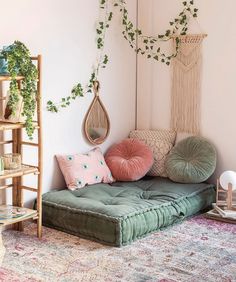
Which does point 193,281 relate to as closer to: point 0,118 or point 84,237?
point 84,237

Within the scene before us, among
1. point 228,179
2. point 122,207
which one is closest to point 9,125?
point 122,207

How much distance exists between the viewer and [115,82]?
4805mm

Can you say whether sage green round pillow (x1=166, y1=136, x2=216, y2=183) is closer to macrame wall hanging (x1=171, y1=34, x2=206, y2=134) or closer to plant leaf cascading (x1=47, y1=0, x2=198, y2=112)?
macrame wall hanging (x1=171, y1=34, x2=206, y2=134)

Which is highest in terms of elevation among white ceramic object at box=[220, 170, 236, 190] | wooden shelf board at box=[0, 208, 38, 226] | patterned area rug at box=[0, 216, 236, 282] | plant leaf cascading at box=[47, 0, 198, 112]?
plant leaf cascading at box=[47, 0, 198, 112]

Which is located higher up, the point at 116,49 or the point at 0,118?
the point at 116,49

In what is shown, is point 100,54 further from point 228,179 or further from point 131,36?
point 228,179

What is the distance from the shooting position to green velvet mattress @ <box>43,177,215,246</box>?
11.6 ft

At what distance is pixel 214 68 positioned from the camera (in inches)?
179

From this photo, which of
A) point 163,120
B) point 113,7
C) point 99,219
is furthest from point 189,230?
point 113,7

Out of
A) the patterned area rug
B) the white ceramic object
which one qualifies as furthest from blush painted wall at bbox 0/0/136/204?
the white ceramic object

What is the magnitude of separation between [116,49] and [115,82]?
1.04ft

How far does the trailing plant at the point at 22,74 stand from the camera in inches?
133

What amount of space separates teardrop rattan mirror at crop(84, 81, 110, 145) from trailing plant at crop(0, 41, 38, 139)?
108 cm

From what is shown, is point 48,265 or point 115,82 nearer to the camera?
point 48,265
